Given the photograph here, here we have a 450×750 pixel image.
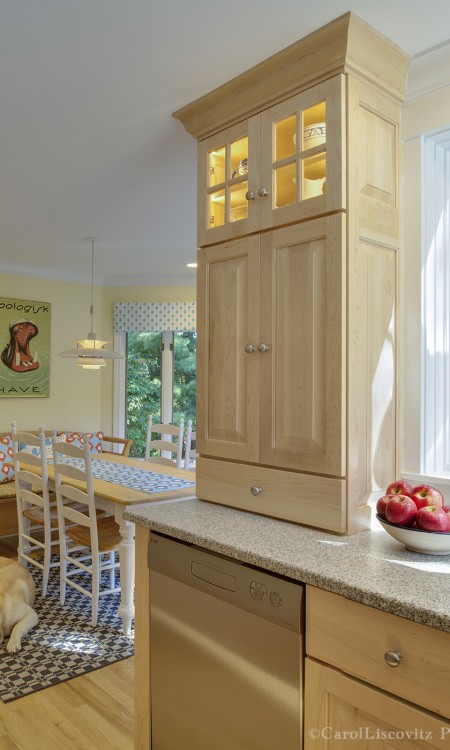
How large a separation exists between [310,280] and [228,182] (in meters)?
0.55

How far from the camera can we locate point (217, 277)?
6.63 feet

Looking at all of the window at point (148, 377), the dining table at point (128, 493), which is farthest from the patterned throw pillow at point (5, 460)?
the window at point (148, 377)

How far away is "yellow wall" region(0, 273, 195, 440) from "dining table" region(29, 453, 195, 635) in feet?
5.88

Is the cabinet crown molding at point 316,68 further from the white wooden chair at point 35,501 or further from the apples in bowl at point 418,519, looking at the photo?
the white wooden chair at point 35,501

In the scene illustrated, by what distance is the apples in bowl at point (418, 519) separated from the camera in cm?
139

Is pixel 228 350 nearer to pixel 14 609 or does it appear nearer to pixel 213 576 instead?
pixel 213 576

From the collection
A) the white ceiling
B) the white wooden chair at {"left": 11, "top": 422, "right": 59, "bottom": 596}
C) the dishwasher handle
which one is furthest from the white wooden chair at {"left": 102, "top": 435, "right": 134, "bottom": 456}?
the dishwasher handle

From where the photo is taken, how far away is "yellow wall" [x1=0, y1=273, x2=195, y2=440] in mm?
5473

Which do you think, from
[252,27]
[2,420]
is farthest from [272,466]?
[2,420]

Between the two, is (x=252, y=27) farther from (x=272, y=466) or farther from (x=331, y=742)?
(x=331, y=742)

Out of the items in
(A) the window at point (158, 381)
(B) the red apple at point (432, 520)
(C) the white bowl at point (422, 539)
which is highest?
(A) the window at point (158, 381)

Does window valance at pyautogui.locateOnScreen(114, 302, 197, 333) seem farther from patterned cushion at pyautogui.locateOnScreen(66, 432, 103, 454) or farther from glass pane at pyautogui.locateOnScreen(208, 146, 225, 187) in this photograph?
glass pane at pyautogui.locateOnScreen(208, 146, 225, 187)

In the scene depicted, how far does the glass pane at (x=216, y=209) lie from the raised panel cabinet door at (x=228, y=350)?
0.11 m

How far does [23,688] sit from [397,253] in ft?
7.95
